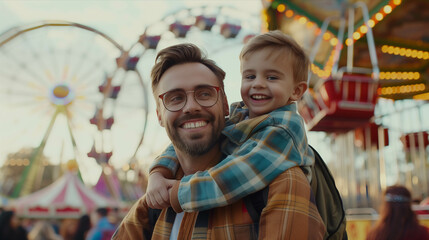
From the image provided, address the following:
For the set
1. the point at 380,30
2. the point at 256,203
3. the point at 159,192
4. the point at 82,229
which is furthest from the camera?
the point at 380,30

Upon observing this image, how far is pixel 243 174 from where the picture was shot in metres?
1.17

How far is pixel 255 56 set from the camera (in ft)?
4.63

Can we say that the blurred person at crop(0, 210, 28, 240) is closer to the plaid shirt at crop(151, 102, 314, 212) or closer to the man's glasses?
the man's glasses

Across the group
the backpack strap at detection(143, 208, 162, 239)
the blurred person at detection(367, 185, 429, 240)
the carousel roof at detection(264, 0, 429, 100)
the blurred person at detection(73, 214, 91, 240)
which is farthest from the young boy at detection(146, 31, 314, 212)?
the blurred person at detection(73, 214, 91, 240)

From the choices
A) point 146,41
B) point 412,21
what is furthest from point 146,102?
point 412,21

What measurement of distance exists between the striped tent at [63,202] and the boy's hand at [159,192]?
11.5m

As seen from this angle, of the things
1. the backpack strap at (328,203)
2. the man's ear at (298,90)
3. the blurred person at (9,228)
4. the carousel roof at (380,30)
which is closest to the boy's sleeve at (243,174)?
the backpack strap at (328,203)

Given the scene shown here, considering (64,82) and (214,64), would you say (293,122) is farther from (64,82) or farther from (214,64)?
(64,82)

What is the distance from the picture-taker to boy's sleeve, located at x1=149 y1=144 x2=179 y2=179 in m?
1.47

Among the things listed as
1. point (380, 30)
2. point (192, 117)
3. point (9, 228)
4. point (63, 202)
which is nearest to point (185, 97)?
point (192, 117)

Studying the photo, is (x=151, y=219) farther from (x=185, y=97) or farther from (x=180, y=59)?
(x=180, y=59)

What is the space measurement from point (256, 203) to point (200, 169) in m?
0.29

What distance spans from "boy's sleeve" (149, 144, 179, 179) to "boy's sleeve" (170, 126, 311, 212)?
0.23 m

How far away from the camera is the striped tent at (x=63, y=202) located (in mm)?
12484
